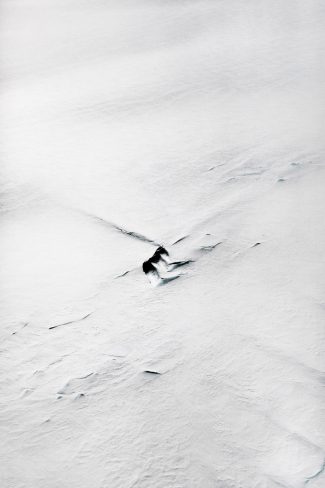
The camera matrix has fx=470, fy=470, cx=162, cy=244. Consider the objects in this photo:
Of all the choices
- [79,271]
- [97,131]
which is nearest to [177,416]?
[79,271]

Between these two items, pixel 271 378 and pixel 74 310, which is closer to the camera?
pixel 271 378

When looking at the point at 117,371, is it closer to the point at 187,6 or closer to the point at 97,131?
the point at 97,131

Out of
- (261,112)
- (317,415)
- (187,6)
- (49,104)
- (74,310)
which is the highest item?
(187,6)

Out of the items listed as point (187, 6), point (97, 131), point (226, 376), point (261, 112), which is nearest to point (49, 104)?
point (97, 131)

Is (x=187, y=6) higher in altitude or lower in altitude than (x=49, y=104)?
higher

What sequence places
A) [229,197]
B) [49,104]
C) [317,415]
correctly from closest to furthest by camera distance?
[317,415]
[229,197]
[49,104]

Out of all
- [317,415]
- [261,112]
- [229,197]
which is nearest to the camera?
[317,415]
